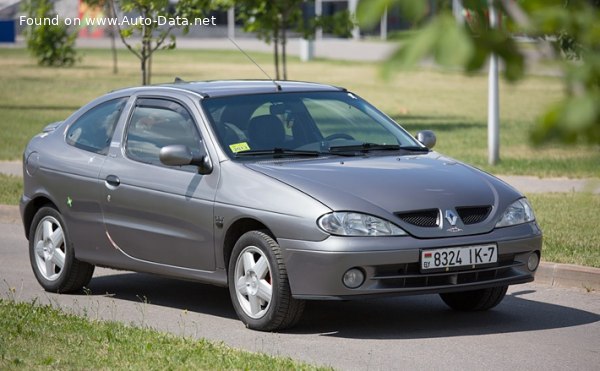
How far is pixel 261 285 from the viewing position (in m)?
7.66

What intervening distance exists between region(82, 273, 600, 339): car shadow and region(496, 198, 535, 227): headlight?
26.4 inches

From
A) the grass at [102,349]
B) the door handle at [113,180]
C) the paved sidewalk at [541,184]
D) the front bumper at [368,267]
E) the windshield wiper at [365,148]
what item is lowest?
the paved sidewalk at [541,184]

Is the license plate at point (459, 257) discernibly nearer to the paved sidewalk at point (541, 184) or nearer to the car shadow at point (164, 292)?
the car shadow at point (164, 292)

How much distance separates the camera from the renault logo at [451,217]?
7.50m

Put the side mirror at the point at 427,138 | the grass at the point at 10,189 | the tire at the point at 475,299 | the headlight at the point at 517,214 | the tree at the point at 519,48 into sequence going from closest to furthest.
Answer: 1. the tree at the point at 519,48
2. the headlight at the point at 517,214
3. the tire at the point at 475,299
4. the side mirror at the point at 427,138
5. the grass at the point at 10,189

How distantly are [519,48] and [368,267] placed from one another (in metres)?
4.96

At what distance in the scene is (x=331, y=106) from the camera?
29.2 feet

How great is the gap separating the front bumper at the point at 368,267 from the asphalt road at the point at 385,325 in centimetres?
33

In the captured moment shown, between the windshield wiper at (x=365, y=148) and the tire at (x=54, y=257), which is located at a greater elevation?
the windshield wiper at (x=365, y=148)

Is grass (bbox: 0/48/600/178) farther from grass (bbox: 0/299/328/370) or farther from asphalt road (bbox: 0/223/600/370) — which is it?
grass (bbox: 0/299/328/370)

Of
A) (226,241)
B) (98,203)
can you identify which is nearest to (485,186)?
(226,241)

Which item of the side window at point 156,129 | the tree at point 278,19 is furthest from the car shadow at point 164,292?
the tree at point 278,19

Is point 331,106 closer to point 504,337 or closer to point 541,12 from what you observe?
point 504,337

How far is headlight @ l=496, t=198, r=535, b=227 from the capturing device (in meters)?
7.86
